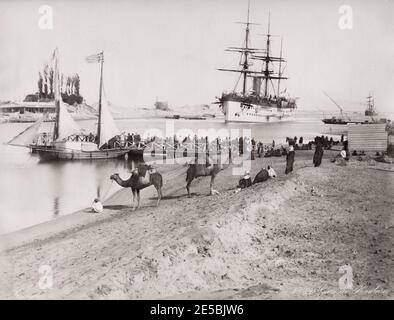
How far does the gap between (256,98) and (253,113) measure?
0.53 meters

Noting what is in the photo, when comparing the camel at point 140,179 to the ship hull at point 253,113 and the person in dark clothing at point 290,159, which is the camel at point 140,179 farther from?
the person in dark clothing at point 290,159

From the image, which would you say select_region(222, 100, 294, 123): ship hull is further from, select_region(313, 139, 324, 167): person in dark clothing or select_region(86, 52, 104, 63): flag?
select_region(86, 52, 104, 63): flag

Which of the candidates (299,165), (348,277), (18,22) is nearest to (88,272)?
(348,277)

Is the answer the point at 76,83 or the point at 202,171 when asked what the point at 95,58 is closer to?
the point at 76,83

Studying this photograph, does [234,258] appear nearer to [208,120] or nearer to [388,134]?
[208,120]

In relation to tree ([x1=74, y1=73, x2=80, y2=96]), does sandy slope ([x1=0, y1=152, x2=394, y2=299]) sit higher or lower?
lower

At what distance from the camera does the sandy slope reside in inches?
289

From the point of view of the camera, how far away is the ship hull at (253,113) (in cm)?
1048

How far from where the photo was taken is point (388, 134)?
10.4 meters

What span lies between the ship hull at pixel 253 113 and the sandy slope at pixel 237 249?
1.65 metres

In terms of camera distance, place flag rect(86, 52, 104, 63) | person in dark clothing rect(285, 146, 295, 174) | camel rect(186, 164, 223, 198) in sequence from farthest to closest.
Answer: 1. person in dark clothing rect(285, 146, 295, 174)
2. camel rect(186, 164, 223, 198)
3. flag rect(86, 52, 104, 63)

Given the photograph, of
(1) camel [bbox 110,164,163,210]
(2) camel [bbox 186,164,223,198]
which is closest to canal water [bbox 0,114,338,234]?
(2) camel [bbox 186,164,223,198]

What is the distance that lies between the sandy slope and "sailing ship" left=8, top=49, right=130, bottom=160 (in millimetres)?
2487

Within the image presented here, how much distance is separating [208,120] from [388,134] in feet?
11.5
